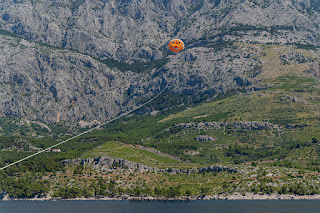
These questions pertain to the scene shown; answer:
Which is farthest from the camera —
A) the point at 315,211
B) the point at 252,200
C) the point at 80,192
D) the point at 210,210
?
the point at 80,192

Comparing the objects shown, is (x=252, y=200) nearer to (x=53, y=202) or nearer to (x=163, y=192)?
(x=163, y=192)

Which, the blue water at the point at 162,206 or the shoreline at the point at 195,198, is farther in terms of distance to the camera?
the shoreline at the point at 195,198

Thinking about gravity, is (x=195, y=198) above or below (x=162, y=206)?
below

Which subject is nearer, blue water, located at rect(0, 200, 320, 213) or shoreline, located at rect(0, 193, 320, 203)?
blue water, located at rect(0, 200, 320, 213)

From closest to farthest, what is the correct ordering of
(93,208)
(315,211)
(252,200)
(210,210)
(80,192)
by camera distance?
(315,211)
(210,210)
(93,208)
(252,200)
(80,192)

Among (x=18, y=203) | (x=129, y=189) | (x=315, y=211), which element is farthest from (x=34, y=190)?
(x=315, y=211)

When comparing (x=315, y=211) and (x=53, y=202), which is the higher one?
(x=315, y=211)

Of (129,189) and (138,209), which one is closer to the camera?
(138,209)

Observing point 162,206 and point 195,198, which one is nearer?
point 162,206
